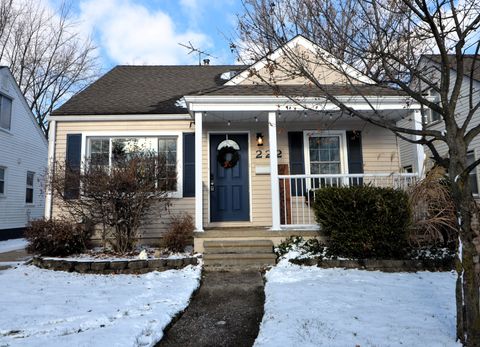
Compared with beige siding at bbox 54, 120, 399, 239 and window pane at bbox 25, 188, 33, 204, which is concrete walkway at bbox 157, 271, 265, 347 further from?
window pane at bbox 25, 188, 33, 204

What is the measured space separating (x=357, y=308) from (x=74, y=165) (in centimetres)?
658

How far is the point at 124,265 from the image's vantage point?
5.95 meters

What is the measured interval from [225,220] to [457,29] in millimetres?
6058

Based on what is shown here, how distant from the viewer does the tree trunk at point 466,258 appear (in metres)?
2.73

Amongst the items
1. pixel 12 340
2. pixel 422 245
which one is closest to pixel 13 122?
pixel 12 340

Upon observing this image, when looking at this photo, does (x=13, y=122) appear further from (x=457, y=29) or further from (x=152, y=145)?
(x=457, y=29)

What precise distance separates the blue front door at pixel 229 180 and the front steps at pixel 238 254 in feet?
5.56

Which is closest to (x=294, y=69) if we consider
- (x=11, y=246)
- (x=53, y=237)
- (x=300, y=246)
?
(x=300, y=246)

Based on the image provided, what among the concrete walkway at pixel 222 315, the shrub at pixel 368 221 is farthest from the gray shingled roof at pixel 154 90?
the concrete walkway at pixel 222 315

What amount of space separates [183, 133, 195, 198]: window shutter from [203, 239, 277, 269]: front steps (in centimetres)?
194

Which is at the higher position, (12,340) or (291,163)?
(291,163)

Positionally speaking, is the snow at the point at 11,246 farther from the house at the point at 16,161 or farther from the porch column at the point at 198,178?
the porch column at the point at 198,178

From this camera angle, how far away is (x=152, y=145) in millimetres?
8289

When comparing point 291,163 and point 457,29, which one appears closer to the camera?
point 457,29
